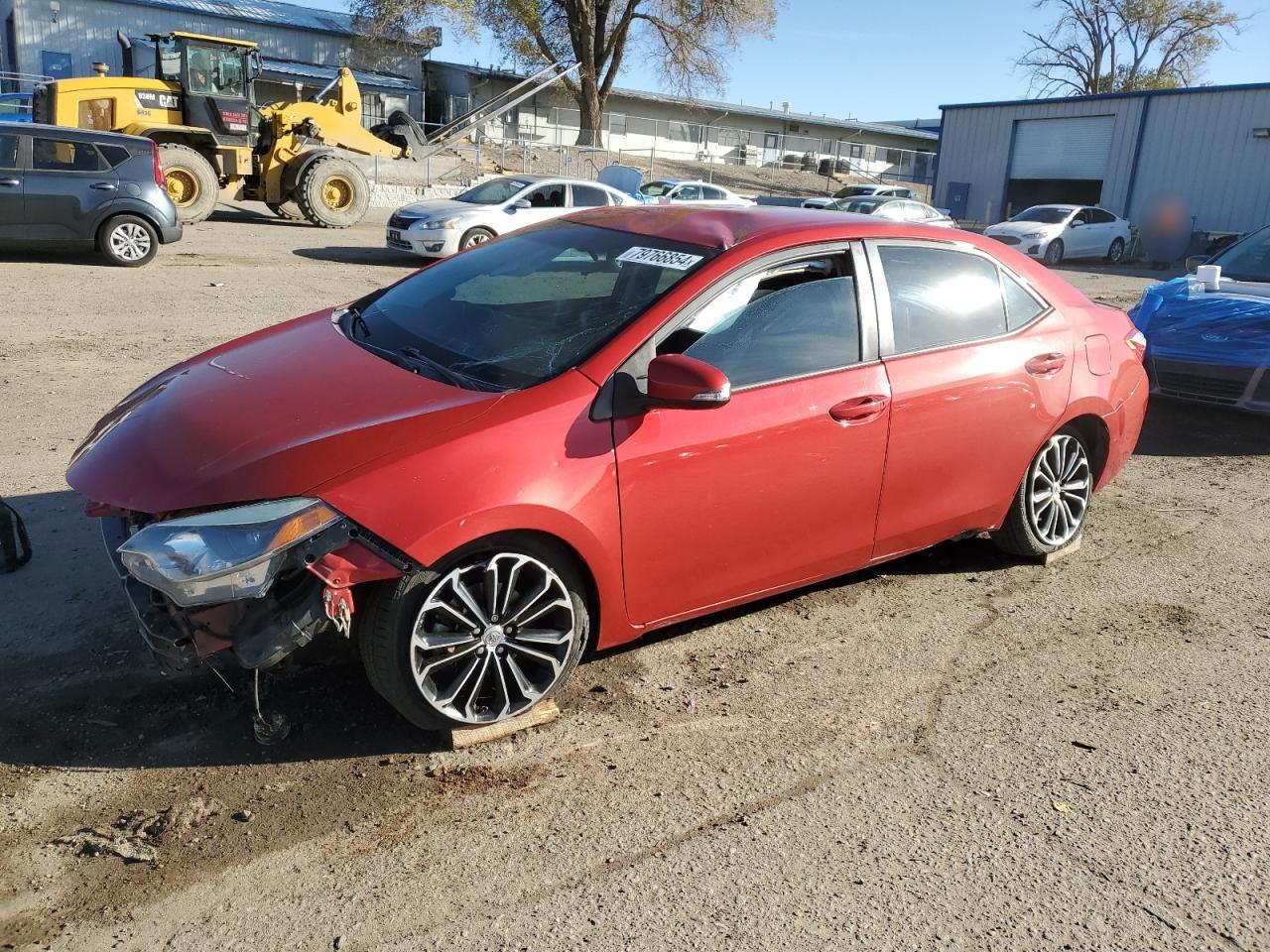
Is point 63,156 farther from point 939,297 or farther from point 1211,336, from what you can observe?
point 1211,336

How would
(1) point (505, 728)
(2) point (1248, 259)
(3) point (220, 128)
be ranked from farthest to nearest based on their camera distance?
(3) point (220, 128) < (2) point (1248, 259) < (1) point (505, 728)

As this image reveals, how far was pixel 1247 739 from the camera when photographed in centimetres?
345

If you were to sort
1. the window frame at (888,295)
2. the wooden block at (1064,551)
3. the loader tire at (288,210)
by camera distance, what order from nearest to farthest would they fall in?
the window frame at (888,295) < the wooden block at (1064,551) < the loader tire at (288,210)

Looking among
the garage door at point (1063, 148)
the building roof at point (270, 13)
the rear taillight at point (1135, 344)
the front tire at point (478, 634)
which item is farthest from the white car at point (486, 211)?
the building roof at point (270, 13)

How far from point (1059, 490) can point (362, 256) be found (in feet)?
47.1

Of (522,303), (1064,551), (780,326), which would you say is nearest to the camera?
(780,326)

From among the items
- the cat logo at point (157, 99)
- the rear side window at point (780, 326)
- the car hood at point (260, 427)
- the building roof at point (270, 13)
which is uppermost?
the building roof at point (270, 13)

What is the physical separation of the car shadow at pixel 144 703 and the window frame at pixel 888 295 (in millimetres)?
2238

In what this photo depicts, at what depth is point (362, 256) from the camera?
16.9 meters

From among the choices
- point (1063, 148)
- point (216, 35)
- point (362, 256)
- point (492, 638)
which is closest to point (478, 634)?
point (492, 638)

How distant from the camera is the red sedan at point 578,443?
2.84m

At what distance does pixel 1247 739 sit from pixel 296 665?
3.16 meters

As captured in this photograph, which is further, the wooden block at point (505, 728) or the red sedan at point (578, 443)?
the wooden block at point (505, 728)

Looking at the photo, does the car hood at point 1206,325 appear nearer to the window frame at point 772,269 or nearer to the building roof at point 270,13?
the window frame at point 772,269
